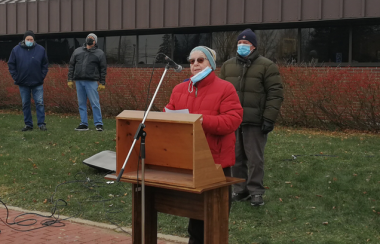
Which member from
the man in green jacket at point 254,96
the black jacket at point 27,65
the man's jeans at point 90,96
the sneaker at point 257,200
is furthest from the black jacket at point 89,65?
the sneaker at point 257,200

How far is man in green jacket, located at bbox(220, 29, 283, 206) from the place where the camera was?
6141mm

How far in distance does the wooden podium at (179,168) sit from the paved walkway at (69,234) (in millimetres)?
1325

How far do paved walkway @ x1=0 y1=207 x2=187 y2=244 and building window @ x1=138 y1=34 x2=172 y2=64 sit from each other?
1194 cm

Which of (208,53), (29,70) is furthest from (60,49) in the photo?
(208,53)

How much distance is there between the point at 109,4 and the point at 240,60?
41.0 feet

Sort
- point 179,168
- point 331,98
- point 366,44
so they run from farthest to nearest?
point 366,44, point 331,98, point 179,168

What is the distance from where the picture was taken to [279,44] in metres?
15.4

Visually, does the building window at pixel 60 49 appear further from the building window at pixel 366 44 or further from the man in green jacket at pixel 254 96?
the man in green jacket at pixel 254 96

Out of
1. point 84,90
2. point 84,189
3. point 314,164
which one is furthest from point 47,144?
point 314,164

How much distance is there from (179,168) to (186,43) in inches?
533

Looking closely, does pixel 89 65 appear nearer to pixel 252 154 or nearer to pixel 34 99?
pixel 34 99

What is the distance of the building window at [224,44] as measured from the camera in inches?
636

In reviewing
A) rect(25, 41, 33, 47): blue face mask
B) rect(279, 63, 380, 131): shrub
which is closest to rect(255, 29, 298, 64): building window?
rect(279, 63, 380, 131): shrub

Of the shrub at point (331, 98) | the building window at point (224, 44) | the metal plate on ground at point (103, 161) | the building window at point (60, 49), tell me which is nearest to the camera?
the metal plate on ground at point (103, 161)
